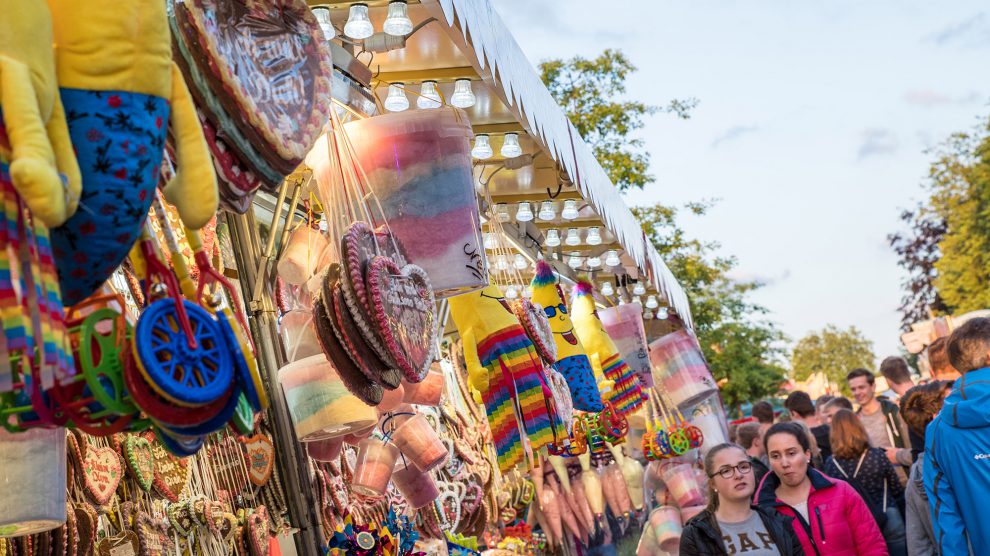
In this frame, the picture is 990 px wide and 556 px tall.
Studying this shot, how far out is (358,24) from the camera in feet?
9.71

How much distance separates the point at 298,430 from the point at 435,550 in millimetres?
1754

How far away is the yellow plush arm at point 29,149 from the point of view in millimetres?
1110

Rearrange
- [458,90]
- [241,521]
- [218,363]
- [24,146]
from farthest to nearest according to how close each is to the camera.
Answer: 1. [458,90]
2. [241,521]
3. [218,363]
4. [24,146]

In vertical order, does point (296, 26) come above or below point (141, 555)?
above

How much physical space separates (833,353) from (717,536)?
44.7 meters

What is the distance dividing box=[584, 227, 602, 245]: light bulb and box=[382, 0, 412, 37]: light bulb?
3220 mm

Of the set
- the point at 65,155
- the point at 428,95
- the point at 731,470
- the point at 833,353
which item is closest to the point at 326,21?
the point at 428,95

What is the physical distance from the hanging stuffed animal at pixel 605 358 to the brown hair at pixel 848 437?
0.99m

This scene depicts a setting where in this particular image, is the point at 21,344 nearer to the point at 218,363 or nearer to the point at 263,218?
the point at 218,363

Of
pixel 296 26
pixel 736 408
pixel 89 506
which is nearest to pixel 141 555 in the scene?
pixel 89 506

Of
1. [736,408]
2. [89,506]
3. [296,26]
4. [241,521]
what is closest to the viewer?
[296,26]

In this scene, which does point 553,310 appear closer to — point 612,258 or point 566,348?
point 566,348

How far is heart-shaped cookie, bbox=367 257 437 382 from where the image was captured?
7.88ft

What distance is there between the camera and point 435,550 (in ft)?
15.0
